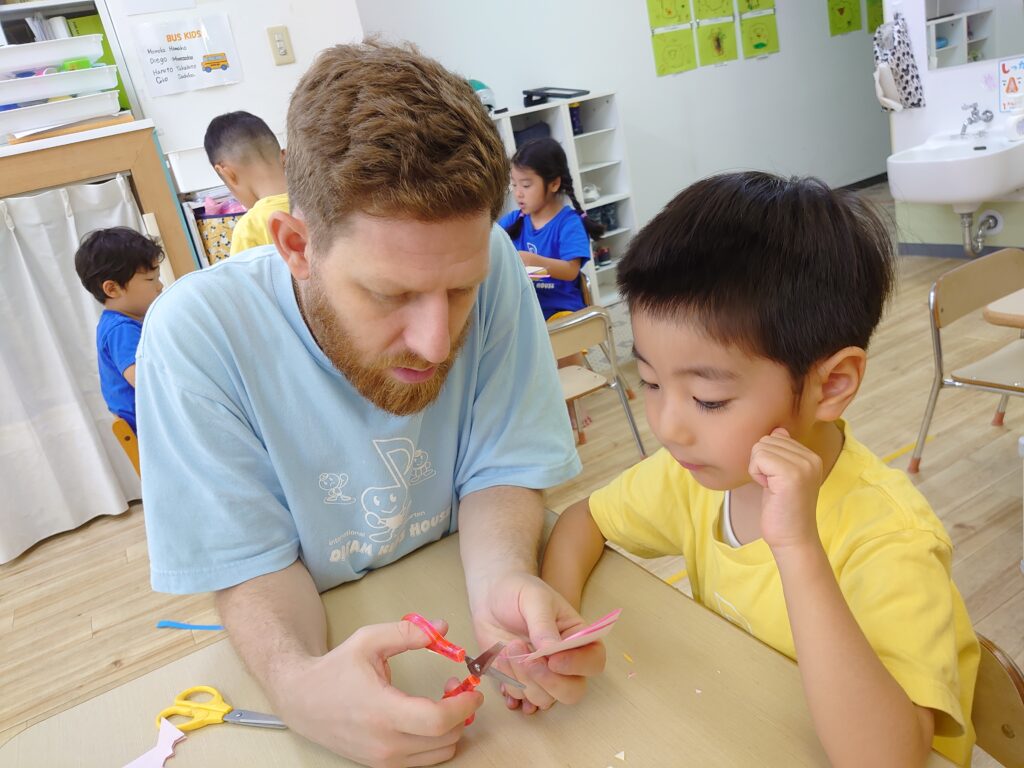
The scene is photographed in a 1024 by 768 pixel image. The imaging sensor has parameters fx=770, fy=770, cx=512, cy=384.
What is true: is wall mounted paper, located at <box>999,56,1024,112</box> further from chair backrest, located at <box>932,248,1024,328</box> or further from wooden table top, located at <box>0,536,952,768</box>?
wooden table top, located at <box>0,536,952,768</box>

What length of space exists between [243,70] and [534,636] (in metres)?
3.31

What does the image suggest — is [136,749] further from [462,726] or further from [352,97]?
[352,97]

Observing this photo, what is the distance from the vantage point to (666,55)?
5.44 m

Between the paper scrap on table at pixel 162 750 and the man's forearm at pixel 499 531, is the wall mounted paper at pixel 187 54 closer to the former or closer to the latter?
the man's forearm at pixel 499 531

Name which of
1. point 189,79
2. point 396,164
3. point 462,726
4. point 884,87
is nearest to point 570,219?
point 189,79

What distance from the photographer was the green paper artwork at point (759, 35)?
574 cm

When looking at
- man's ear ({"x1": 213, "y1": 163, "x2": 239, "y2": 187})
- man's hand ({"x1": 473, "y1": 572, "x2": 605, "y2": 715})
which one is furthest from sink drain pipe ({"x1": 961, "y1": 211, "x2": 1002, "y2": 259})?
man's hand ({"x1": 473, "y1": 572, "x2": 605, "y2": 715})

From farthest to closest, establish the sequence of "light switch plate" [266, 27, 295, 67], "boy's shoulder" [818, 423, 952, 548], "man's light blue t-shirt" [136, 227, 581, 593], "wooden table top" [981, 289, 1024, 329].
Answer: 1. "light switch plate" [266, 27, 295, 67]
2. "wooden table top" [981, 289, 1024, 329]
3. "man's light blue t-shirt" [136, 227, 581, 593]
4. "boy's shoulder" [818, 423, 952, 548]

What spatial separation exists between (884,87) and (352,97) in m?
4.66

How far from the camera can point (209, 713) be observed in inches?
31.0

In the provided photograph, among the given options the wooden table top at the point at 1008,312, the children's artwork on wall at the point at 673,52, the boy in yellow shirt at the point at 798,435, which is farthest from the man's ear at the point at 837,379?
the children's artwork on wall at the point at 673,52

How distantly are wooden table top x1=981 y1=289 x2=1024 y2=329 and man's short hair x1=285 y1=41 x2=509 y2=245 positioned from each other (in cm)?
156

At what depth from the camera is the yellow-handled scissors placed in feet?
2.51

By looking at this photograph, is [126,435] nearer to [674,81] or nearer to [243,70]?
[243,70]
